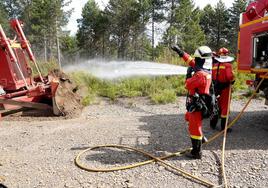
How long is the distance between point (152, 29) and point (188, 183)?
32.0 meters

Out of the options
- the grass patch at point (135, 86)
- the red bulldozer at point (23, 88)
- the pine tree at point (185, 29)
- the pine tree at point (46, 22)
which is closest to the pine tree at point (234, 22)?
the pine tree at point (185, 29)

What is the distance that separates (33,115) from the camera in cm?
815

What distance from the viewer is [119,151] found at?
17.2ft

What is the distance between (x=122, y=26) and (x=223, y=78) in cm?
2825

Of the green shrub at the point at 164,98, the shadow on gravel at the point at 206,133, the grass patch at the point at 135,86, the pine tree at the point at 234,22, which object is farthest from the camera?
the pine tree at the point at 234,22

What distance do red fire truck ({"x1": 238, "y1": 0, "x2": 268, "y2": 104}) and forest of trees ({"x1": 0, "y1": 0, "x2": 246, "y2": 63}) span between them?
19.6m

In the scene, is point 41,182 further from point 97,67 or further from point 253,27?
point 97,67

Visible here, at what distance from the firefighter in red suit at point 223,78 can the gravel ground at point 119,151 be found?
0.63m

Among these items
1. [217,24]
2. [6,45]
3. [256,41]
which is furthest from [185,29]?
[256,41]

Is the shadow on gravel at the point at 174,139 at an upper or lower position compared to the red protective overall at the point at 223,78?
lower

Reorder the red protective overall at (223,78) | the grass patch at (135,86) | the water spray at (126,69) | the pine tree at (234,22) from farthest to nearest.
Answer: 1. the pine tree at (234,22)
2. the grass patch at (135,86)
3. the water spray at (126,69)
4. the red protective overall at (223,78)

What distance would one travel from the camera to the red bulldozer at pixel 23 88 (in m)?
7.75

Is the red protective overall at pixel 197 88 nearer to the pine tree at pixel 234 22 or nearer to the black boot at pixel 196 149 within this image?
the black boot at pixel 196 149

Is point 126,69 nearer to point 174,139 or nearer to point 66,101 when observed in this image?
point 66,101
